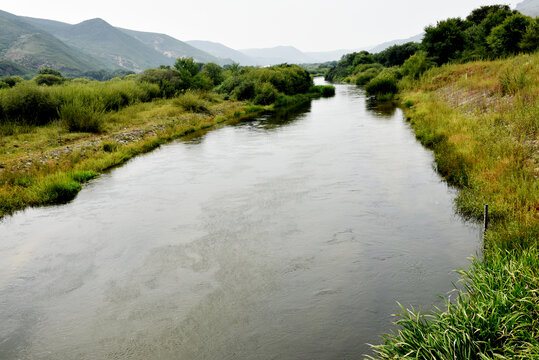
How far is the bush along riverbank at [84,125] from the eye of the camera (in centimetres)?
1260

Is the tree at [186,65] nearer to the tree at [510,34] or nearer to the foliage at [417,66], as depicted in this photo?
the foliage at [417,66]

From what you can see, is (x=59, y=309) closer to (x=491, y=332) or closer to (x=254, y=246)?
(x=254, y=246)

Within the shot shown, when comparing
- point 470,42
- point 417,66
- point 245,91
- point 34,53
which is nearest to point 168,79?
point 245,91

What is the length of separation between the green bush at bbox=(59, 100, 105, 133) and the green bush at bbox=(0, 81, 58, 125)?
44.3 inches

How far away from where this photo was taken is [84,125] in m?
20.8

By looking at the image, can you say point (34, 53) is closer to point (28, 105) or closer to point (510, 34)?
point (28, 105)

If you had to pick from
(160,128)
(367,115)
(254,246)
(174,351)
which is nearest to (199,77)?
(160,128)

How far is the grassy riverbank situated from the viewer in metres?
3.77

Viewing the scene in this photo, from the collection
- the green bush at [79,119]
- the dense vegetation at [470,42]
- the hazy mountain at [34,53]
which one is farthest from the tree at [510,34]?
the hazy mountain at [34,53]

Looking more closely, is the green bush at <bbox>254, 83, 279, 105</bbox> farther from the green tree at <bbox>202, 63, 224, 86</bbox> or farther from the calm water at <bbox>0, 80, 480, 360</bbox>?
the calm water at <bbox>0, 80, 480, 360</bbox>

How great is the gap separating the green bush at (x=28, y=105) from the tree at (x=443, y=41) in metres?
48.8

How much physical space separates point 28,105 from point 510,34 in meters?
48.7

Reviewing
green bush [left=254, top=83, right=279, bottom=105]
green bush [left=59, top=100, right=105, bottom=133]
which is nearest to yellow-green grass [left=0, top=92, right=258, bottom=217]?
green bush [left=59, top=100, right=105, bottom=133]

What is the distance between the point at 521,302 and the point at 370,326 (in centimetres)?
224
